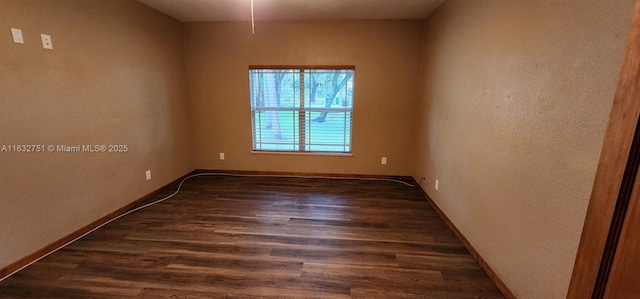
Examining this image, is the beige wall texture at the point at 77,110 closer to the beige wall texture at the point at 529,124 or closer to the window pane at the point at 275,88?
the window pane at the point at 275,88

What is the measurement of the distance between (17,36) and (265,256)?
7.80 feet

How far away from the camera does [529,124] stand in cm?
155

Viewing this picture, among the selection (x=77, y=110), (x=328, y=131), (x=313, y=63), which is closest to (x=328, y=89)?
(x=313, y=63)

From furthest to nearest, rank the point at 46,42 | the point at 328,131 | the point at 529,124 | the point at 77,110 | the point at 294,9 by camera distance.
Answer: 1. the point at 328,131
2. the point at 294,9
3. the point at 77,110
4. the point at 46,42
5. the point at 529,124

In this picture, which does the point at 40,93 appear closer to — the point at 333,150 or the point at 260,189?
the point at 260,189

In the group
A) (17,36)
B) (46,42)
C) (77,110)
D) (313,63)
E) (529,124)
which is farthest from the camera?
(313,63)

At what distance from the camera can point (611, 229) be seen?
81 cm

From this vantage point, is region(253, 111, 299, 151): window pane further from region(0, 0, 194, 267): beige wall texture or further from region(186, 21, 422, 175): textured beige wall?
region(0, 0, 194, 267): beige wall texture

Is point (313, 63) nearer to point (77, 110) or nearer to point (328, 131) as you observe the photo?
point (328, 131)

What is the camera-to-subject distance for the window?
12.6 feet

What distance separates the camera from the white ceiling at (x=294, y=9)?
289cm

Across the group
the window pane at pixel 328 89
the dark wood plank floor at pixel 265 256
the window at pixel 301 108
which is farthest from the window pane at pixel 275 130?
the dark wood plank floor at pixel 265 256

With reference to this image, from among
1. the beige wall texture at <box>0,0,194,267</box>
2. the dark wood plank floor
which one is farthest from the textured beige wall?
the dark wood plank floor

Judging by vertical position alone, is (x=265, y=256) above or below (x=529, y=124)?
below
